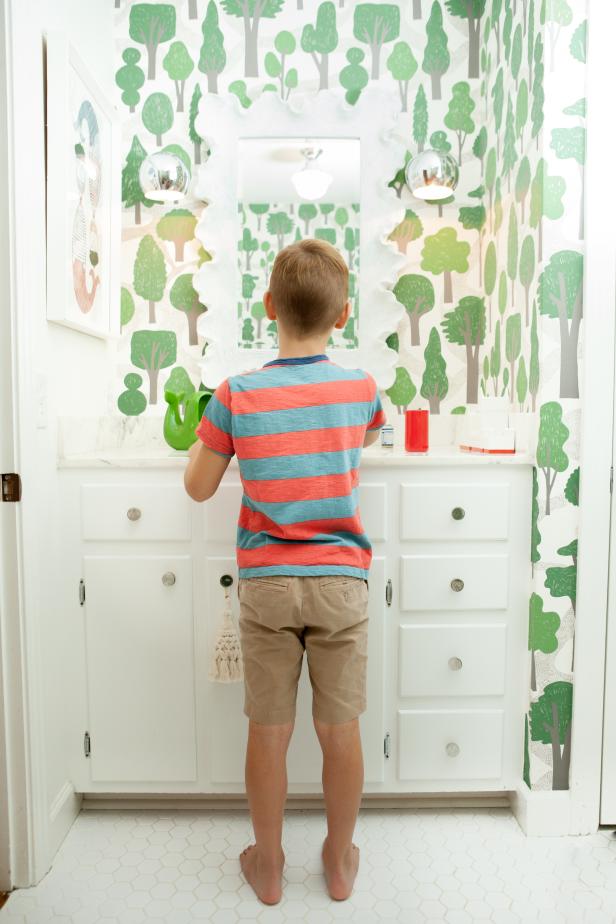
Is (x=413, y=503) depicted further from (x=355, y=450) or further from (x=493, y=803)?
→ (x=493, y=803)

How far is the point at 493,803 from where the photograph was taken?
1.86 metres

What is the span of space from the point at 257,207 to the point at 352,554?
1275mm

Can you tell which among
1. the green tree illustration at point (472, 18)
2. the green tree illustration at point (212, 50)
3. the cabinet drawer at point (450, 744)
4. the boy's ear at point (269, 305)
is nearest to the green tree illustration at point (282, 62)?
the green tree illustration at point (212, 50)

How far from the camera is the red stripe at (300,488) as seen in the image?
1.32 metres

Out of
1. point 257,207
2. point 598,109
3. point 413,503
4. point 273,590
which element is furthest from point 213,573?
point 598,109

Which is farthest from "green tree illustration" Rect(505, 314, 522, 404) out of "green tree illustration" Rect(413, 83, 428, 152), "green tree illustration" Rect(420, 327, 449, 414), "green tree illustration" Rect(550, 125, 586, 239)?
"green tree illustration" Rect(413, 83, 428, 152)

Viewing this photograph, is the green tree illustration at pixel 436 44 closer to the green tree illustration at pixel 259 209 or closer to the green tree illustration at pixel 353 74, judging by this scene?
the green tree illustration at pixel 353 74

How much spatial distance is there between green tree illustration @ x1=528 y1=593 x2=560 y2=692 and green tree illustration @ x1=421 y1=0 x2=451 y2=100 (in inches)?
66.5

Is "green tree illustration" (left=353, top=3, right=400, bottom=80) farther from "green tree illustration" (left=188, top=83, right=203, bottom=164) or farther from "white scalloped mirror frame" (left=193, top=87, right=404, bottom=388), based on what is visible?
"green tree illustration" (left=188, top=83, right=203, bottom=164)

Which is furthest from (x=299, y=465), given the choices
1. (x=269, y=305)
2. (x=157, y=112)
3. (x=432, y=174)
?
(x=157, y=112)

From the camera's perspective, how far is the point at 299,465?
1.31 m

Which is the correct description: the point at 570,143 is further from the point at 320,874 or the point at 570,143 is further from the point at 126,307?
the point at 320,874

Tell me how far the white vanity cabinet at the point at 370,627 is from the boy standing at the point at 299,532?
12.1 inches

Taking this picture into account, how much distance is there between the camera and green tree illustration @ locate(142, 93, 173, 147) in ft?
7.16
